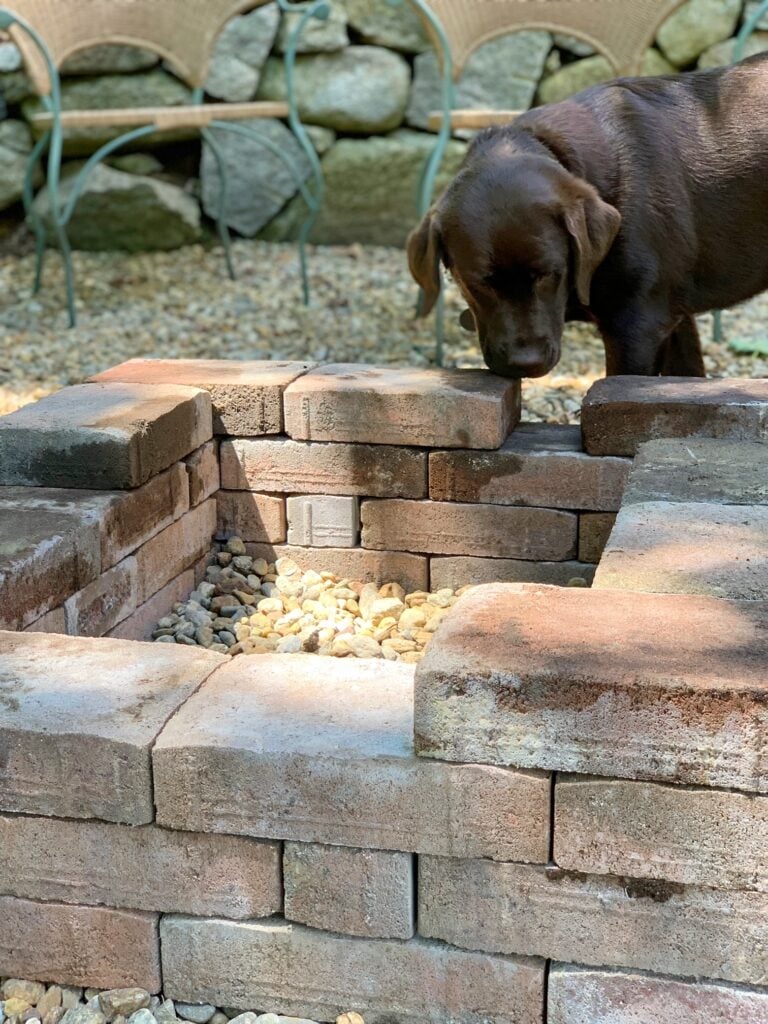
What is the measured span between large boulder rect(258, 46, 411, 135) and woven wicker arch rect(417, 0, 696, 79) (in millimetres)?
1902

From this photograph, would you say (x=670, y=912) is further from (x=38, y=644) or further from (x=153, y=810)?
(x=38, y=644)

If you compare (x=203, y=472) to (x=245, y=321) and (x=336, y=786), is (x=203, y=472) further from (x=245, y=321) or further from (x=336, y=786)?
(x=245, y=321)

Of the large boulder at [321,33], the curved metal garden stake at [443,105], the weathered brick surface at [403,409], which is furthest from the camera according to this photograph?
the large boulder at [321,33]

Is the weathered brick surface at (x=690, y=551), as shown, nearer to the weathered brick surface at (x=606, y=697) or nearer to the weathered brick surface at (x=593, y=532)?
the weathered brick surface at (x=606, y=697)

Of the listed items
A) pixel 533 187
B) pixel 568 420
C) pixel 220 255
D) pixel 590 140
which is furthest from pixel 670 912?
pixel 220 255

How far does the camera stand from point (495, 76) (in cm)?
788

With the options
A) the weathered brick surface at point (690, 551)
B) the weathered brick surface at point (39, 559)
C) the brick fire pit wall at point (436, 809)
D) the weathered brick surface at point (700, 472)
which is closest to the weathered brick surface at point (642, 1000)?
the brick fire pit wall at point (436, 809)

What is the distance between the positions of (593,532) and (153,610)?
119 cm

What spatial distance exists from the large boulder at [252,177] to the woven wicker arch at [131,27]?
3.31 ft

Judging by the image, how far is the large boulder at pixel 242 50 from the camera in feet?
25.2

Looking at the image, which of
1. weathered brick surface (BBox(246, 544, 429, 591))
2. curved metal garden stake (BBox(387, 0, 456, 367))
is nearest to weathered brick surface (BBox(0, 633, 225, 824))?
weathered brick surface (BBox(246, 544, 429, 591))

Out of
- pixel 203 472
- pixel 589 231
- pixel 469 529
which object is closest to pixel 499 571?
pixel 469 529

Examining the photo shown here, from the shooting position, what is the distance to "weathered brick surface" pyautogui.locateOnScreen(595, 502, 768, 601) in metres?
2.16

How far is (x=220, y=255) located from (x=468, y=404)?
15.4 ft
